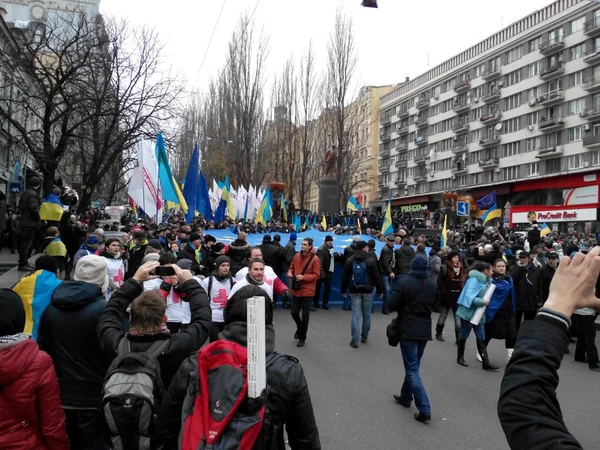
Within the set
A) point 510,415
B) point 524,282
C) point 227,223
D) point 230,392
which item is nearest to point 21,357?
point 230,392

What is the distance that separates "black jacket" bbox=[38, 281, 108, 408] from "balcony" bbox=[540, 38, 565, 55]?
157ft

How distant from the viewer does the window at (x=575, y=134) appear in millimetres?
41188

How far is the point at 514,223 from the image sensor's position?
3272 centimetres

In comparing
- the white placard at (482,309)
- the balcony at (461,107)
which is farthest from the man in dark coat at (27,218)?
the balcony at (461,107)

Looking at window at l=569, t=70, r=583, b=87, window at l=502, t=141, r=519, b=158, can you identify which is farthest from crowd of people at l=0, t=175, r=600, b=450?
window at l=502, t=141, r=519, b=158

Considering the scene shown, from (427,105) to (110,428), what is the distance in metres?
65.7

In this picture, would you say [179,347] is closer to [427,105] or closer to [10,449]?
[10,449]

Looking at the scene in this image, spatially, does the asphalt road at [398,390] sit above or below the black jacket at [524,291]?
below

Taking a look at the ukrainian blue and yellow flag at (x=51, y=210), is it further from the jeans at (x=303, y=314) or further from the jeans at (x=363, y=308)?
the jeans at (x=363, y=308)

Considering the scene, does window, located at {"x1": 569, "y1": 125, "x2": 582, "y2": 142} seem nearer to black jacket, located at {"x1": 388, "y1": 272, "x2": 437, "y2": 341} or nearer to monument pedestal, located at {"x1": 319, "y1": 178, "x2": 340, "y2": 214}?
monument pedestal, located at {"x1": 319, "y1": 178, "x2": 340, "y2": 214}

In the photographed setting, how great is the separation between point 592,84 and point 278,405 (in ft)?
150

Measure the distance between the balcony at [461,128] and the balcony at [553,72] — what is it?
12.0 meters

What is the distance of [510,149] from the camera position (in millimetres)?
49531

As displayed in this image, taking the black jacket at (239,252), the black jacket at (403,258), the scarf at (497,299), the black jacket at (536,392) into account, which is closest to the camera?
the black jacket at (536,392)
